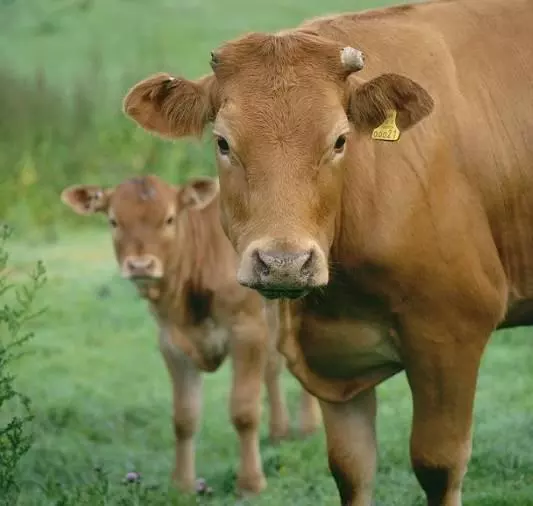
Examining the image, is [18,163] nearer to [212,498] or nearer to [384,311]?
[212,498]

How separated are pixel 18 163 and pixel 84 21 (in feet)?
6.22

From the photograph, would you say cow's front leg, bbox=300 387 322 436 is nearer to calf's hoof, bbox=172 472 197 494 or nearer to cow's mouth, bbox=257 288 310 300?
calf's hoof, bbox=172 472 197 494

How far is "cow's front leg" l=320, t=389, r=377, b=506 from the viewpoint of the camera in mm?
6469

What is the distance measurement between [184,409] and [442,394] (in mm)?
3190

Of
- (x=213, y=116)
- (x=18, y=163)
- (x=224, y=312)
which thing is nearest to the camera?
(x=213, y=116)

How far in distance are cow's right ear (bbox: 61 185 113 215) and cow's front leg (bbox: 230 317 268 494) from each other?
1.33 meters

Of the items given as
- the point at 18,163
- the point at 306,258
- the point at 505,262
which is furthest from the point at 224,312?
the point at 18,163

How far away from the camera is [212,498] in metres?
8.46

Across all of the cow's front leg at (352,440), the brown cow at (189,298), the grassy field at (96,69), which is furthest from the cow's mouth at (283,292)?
the grassy field at (96,69)

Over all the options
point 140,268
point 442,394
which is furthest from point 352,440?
point 140,268

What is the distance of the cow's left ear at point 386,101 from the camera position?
222 inches

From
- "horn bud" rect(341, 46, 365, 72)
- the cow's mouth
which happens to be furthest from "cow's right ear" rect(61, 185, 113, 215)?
the cow's mouth

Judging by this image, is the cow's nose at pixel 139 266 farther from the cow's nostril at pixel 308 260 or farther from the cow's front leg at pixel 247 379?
the cow's nostril at pixel 308 260

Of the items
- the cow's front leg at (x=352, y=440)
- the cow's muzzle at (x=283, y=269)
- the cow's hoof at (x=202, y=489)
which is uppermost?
the cow's muzzle at (x=283, y=269)
